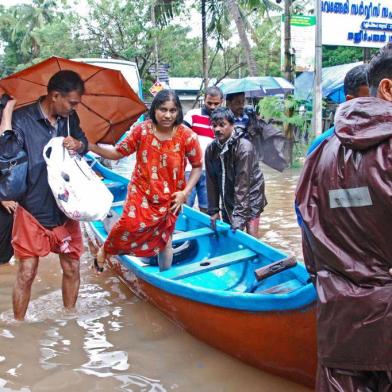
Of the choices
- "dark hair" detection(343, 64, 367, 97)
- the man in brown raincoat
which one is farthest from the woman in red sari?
the man in brown raincoat

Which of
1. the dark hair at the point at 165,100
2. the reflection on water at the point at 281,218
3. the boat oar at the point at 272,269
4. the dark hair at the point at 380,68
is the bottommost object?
the reflection on water at the point at 281,218

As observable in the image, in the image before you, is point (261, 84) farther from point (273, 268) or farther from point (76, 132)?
point (273, 268)

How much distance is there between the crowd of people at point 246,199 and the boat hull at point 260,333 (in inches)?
23.2

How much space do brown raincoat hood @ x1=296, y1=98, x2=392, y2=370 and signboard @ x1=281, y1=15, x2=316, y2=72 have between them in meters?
7.09

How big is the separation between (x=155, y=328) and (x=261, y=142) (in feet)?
6.45

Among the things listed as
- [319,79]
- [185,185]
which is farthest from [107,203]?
[319,79]

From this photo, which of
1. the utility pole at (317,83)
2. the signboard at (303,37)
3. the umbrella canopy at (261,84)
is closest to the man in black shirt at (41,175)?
the utility pole at (317,83)

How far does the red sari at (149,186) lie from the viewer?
3.57 meters

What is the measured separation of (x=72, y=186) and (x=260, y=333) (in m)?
1.52

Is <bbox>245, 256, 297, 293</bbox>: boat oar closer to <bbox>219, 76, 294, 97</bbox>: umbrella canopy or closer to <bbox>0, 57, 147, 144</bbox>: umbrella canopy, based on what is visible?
<bbox>0, 57, 147, 144</bbox>: umbrella canopy

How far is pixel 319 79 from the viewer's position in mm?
8086

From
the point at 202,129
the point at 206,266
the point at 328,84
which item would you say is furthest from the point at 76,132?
the point at 328,84

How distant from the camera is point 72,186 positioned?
332 cm

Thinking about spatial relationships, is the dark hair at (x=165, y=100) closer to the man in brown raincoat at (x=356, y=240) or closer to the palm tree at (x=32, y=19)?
the man in brown raincoat at (x=356, y=240)
